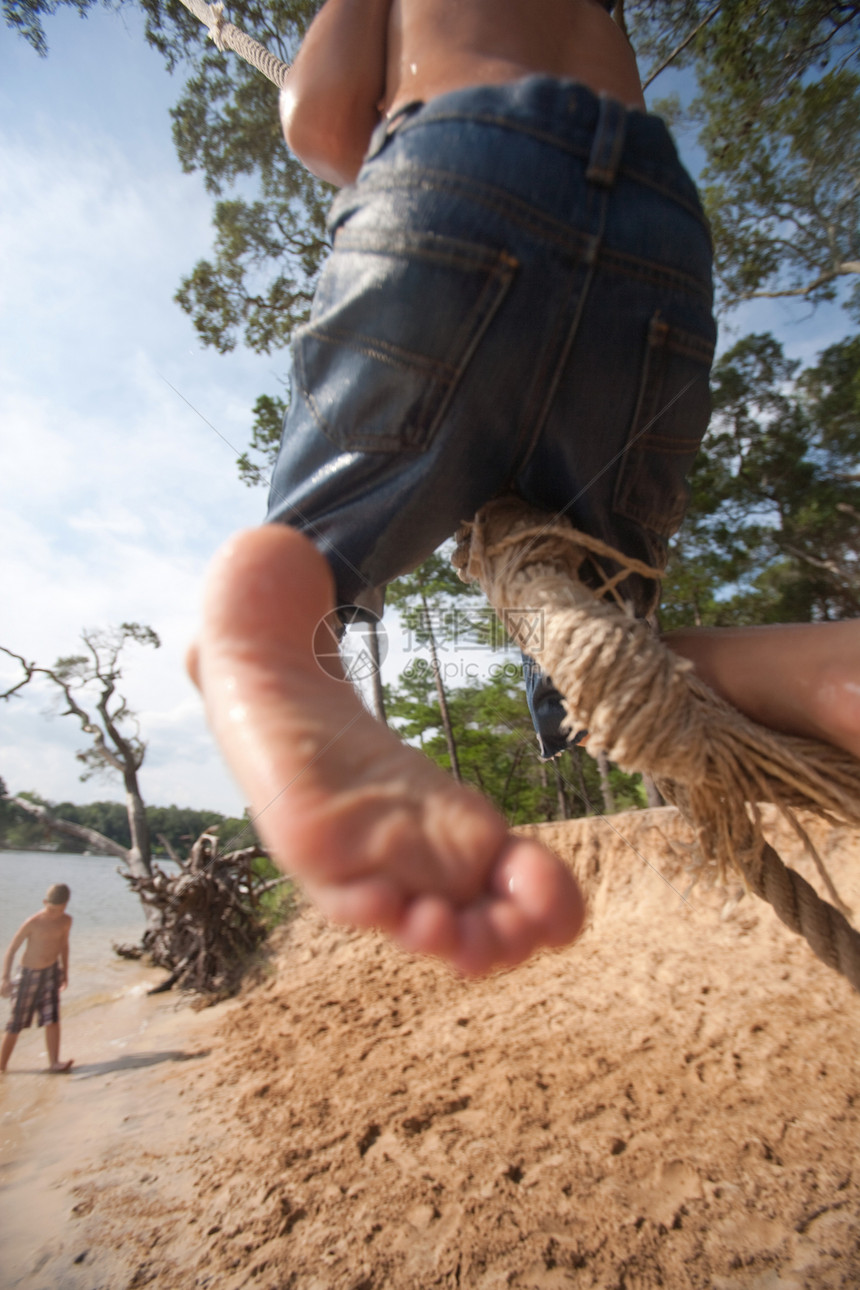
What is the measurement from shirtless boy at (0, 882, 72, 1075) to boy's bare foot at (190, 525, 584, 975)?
6.62 m

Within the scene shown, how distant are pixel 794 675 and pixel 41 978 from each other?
23.4 feet

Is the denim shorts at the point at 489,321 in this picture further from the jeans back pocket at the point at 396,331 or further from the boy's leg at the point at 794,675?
the boy's leg at the point at 794,675

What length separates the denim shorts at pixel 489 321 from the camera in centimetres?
67

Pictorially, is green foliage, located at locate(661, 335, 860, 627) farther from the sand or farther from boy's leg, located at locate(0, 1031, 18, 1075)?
boy's leg, located at locate(0, 1031, 18, 1075)

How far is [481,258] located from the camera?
2.18 feet

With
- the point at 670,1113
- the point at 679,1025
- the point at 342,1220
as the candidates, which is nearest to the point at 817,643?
the point at 670,1113

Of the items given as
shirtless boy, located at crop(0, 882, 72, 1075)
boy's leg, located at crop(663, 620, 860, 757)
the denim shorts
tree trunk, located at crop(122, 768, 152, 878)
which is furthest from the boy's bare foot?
tree trunk, located at crop(122, 768, 152, 878)

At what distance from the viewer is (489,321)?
679 mm

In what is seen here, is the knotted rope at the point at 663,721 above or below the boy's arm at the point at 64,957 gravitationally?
above

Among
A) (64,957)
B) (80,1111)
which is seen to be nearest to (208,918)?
(64,957)

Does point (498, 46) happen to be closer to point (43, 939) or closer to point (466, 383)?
point (466, 383)

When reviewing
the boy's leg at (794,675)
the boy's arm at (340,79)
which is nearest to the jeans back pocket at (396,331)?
the boy's arm at (340,79)

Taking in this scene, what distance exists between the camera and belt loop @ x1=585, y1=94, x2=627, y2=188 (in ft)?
2.28

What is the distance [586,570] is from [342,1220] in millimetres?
2399
